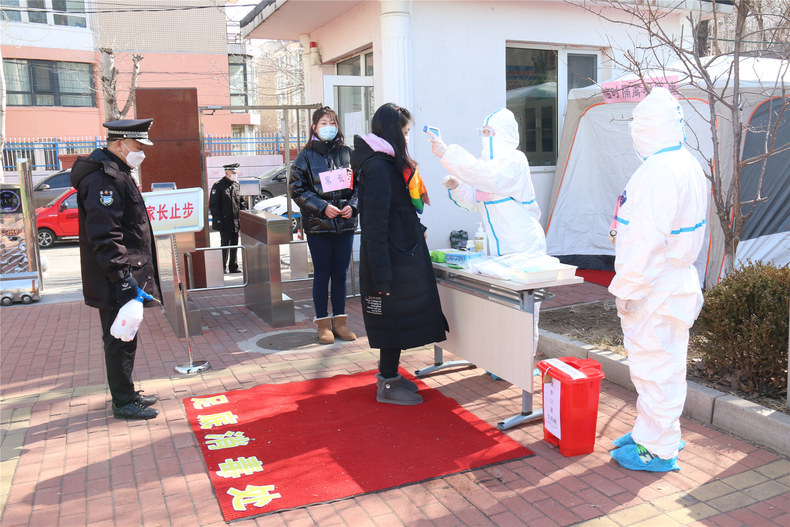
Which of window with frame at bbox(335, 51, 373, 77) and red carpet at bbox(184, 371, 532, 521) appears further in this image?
window with frame at bbox(335, 51, 373, 77)

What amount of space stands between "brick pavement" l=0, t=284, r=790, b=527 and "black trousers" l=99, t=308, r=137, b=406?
202 mm

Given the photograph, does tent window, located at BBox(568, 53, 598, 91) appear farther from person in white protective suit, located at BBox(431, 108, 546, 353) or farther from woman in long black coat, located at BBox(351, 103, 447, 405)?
woman in long black coat, located at BBox(351, 103, 447, 405)

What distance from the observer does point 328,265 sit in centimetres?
624

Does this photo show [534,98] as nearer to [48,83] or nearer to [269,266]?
[269,266]

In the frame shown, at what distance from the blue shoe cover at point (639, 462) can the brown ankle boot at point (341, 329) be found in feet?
10.2

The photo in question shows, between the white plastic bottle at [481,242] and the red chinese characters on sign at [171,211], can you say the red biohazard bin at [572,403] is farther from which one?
the red chinese characters on sign at [171,211]

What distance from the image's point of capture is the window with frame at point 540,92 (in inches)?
352

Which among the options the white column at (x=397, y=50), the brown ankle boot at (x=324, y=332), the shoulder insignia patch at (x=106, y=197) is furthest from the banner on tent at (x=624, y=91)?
the shoulder insignia patch at (x=106, y=197)

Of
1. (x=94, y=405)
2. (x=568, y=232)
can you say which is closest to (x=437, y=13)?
(x=568, y=232)

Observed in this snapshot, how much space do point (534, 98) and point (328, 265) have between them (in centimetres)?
452

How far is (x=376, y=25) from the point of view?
8.29 metres

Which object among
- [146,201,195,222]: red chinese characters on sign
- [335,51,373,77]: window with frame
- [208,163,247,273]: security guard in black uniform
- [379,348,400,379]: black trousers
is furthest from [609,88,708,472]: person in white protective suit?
[208,163,247,273]: security guard in black uniform

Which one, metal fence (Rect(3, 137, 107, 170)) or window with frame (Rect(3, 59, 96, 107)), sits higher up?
window with frame (Rect(3, 59, 96, 107))

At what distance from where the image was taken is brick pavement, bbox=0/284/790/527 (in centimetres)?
322
